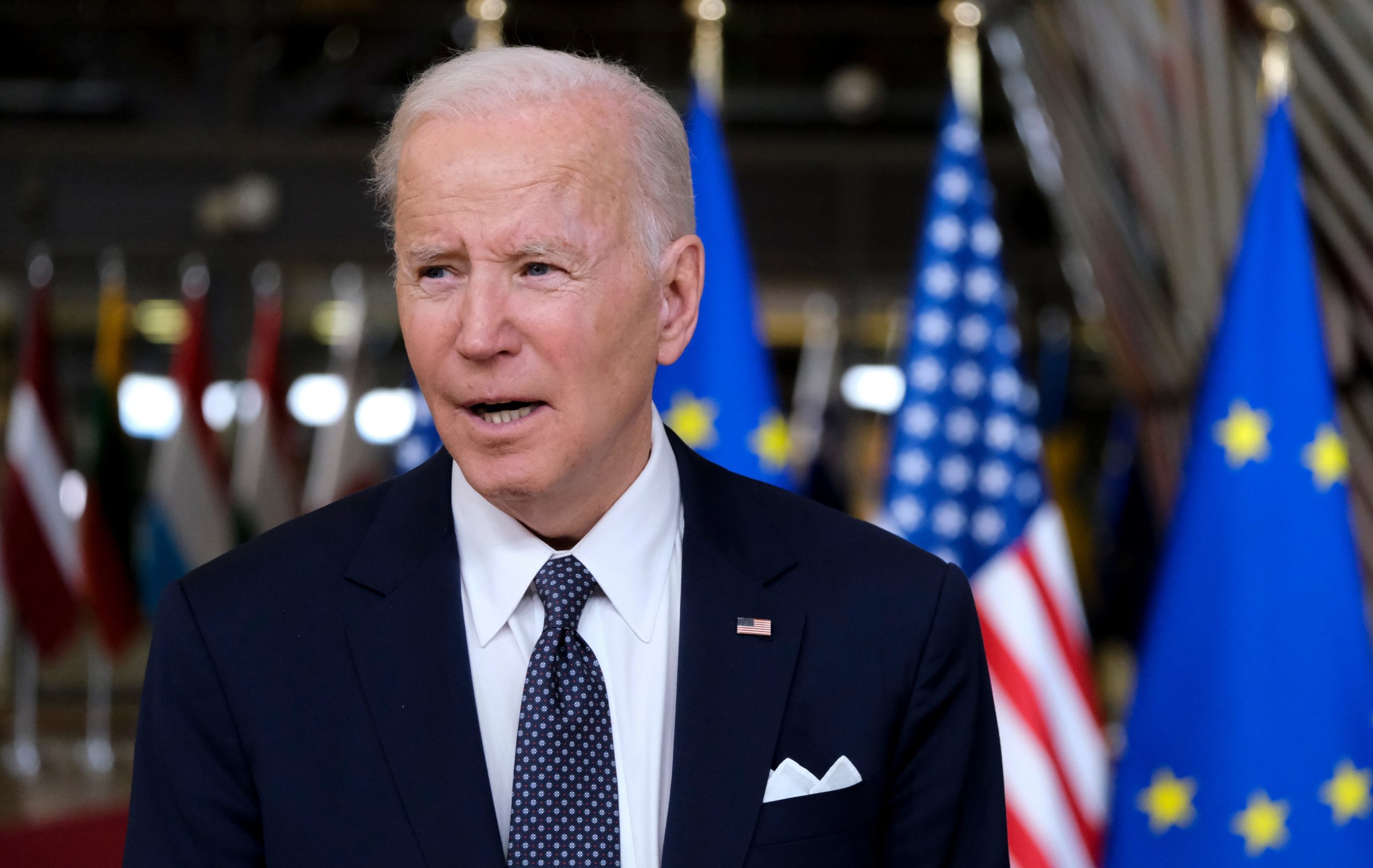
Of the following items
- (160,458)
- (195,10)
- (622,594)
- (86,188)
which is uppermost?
(195,10)

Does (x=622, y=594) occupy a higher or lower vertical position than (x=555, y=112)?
lower

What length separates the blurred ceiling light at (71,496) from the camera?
22.6ft

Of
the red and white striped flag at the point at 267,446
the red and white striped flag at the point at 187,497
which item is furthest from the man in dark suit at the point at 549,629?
the red and white striped flag at the point at 267,446

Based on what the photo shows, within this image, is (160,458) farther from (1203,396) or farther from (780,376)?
(1203,396)

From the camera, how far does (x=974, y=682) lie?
152 centimetres

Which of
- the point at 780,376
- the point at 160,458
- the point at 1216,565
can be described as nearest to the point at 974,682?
the point at 1216,565

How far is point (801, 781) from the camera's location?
1.40 meters

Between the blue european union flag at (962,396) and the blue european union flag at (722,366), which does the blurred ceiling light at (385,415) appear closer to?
the blue european union flag at (722,366)

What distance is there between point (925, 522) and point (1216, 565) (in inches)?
38.6

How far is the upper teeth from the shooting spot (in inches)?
54.6

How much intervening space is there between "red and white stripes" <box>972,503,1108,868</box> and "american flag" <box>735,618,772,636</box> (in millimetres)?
1522

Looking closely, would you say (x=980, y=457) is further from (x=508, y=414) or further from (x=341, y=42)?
(x=341, y=42)

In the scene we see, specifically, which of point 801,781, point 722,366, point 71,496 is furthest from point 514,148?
point 71,496

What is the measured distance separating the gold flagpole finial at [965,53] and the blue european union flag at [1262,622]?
1039 mm
